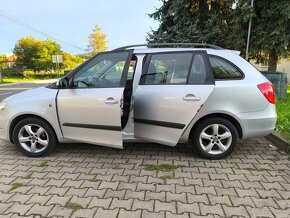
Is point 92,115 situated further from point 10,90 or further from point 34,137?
point 10,90

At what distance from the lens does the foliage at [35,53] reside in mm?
39250

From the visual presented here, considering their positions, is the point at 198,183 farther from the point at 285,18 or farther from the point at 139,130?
the point at 285,18

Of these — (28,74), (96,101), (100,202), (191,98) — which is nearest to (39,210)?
(100,202)

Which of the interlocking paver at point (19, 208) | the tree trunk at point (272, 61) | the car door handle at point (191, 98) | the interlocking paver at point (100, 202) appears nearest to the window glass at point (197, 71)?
the car door handle at point (191, 98)

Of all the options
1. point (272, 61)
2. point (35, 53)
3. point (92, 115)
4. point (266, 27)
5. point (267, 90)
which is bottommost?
point (92, 115)

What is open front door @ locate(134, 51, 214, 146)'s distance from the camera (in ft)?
13.5

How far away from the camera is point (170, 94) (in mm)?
4156

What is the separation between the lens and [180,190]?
3371 millimetres

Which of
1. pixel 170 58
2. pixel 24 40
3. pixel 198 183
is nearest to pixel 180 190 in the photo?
pixel 198 183

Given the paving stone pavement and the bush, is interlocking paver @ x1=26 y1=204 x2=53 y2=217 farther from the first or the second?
the bush

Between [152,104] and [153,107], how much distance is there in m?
0.05

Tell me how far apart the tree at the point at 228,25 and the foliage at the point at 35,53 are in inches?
1174

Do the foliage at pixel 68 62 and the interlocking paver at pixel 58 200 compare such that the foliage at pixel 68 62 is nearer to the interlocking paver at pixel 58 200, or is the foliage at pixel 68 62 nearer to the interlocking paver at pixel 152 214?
the interlocking paver at pixel 58 200

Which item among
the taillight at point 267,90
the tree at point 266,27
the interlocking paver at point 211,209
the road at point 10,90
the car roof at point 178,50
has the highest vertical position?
the tree at point 266,27
